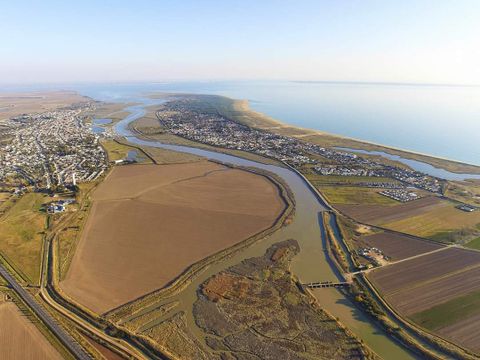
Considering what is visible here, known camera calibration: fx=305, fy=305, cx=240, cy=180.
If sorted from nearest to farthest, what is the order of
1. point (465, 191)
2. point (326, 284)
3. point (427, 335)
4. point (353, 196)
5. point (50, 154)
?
point (427, 335), point (326, 284), point (353, 196), point (465, 191), point (50, 154)

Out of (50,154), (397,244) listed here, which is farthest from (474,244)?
(50,154)

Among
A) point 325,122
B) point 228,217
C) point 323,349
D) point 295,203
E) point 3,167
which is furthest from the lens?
point 325,122

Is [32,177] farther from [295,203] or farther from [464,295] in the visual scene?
[464,295]

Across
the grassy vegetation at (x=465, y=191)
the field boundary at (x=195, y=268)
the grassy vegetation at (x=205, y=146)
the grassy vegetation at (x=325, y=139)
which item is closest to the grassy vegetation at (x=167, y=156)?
the grassy vegetation at (x=205, y=146)

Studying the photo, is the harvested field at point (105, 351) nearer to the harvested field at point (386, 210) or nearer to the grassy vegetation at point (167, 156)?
the harvested field at point (386, 210)

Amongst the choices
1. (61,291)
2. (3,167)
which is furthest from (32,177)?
(61,291)

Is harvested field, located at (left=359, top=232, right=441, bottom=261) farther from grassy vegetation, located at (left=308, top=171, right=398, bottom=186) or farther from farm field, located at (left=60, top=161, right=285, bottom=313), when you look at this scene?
grassy vegetation, located at (left=308, top=171, right=398, bottom=186)

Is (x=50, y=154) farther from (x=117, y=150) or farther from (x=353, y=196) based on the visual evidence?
(x=353, y=196)
